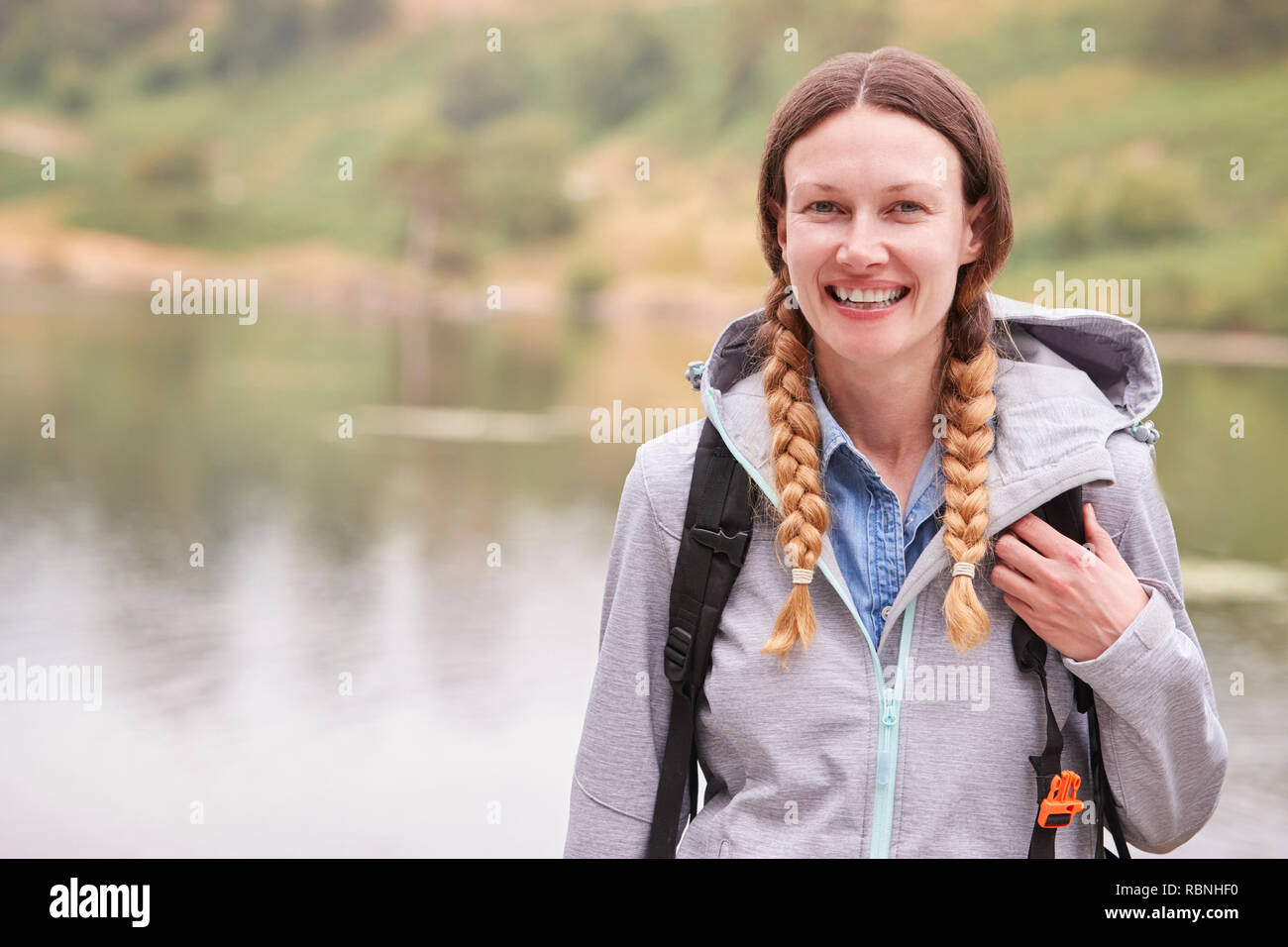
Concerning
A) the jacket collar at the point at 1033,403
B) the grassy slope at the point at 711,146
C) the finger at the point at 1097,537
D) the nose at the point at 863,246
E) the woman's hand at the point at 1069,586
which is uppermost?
the grassy slope at the point at 711,146

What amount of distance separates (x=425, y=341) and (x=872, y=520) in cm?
2771

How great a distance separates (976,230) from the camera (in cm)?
159

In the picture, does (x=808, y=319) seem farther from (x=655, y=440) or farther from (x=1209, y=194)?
(x=1209, y=194)

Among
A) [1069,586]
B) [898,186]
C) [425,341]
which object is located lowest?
[1069,586]

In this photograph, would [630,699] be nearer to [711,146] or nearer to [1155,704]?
[1155,704]

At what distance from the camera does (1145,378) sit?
5.23 ft

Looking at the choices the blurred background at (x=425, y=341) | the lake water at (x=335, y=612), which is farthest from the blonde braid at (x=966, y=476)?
the blurred background at (x=425, y=341)

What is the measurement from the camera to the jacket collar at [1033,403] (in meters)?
1.49

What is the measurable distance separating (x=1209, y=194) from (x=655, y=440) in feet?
110

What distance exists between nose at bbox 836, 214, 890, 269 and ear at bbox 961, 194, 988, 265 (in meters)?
0.14

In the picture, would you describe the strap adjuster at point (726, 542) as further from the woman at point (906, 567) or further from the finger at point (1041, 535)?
the finger at point (1041, 535)

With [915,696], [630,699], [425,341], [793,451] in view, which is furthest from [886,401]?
[425,341]

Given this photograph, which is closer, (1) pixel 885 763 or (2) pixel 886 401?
(1) pixel 885 763

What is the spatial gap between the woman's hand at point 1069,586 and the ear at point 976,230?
311 mm
